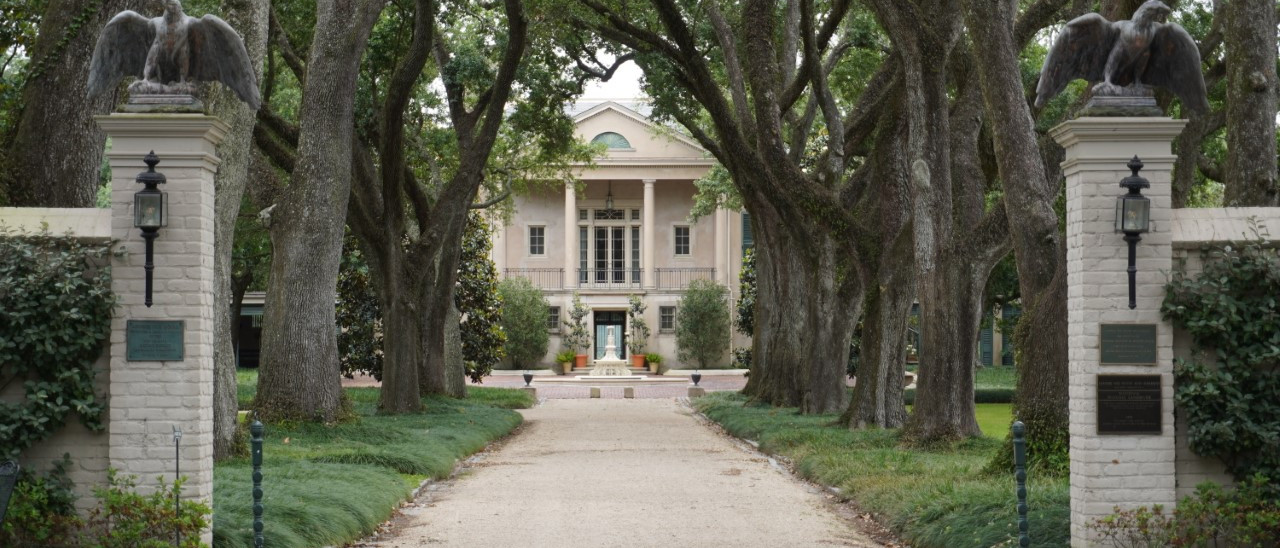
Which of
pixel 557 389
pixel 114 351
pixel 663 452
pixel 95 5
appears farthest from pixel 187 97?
pixel 557 389

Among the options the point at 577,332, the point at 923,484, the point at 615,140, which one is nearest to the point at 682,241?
the point at 615,140

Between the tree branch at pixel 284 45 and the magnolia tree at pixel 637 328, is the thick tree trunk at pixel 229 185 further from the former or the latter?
the magnolia tree at pixel 637 328

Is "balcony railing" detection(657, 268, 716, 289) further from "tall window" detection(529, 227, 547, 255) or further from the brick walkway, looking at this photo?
the brick walkway

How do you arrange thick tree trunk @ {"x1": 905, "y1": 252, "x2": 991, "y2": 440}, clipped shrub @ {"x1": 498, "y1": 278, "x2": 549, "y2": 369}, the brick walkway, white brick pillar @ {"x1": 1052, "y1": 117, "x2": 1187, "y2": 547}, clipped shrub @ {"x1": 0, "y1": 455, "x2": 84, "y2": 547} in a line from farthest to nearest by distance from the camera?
1. clipped shrub @ {"x1": 498, "y1": 278, "x2": 549, "y2": 369}
2. the brick walkway
3. thick tree trunk @ {"x1": 905, "y1": 252, "x2": 991, "y2": 440}
4. white brick pillar @ {"x1": 1052, "y1": 117, "x2": 1187, "y2": 547}
5. clipped shrub @ {"x1": 0, "y1": 455, "x2": 84, "y2": 547}

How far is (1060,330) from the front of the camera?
38.6 feet

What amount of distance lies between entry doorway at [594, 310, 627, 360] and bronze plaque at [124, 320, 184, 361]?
152 ft

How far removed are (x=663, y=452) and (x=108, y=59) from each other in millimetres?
11488

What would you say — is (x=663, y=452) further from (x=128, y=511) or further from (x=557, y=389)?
(x=557, y=389)

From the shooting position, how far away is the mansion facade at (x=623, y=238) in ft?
177

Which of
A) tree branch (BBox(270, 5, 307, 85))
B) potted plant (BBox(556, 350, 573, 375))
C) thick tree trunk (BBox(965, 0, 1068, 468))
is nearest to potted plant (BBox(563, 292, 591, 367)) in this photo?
potted plant (BBox(556, 350, 573, 375))

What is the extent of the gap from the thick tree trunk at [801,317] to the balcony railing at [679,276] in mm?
24215

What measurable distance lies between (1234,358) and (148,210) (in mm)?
6809

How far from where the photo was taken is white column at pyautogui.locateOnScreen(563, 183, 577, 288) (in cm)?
5434

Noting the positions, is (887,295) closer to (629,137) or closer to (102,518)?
(102,518)
